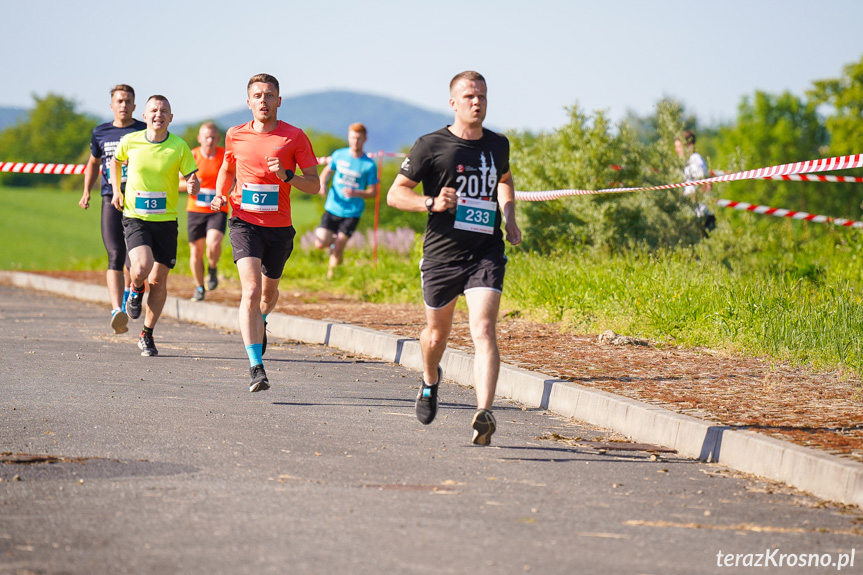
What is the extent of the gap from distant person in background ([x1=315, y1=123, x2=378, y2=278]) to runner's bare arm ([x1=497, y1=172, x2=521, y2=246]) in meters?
9.56

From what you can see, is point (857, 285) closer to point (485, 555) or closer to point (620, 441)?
point (620, 441)

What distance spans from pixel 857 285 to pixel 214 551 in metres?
10.0

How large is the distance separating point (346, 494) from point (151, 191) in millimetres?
5571

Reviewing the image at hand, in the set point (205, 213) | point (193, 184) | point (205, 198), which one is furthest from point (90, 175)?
point (205, 213)

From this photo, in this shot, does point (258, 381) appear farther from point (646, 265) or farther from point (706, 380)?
point (646, 265)

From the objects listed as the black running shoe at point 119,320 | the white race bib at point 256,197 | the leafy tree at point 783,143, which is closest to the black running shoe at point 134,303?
the black running shoe at point 119,320

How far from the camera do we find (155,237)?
9.95m

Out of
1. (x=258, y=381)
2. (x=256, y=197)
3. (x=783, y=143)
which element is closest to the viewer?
(x=258, y=381)

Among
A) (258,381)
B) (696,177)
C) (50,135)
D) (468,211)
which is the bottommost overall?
(258,381)

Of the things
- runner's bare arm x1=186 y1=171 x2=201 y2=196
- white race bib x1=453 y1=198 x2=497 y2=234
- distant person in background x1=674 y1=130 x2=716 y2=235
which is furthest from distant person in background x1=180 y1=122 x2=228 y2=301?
white race bib x1=453 y1=198 x2=497 y2=234

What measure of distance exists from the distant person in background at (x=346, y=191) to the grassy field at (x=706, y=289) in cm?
54

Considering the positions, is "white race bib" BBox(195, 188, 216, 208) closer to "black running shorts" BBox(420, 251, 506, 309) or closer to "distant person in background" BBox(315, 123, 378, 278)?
"distant person in background" BBox(315, 123, 378, 278)

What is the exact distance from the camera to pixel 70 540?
4.09m

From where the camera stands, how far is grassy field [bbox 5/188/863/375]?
894 cm
